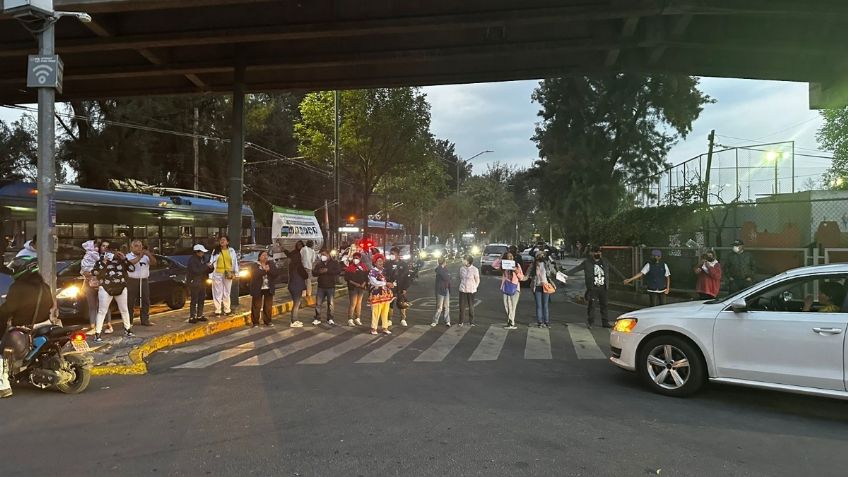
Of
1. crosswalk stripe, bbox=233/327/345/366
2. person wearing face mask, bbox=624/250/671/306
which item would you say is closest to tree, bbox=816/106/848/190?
person wearing face mask, bbox=624/250/671/306

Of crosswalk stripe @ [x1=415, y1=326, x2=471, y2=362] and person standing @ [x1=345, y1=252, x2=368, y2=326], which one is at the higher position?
person standing @ [x1=345, y1=252, x2=368, y2=326]

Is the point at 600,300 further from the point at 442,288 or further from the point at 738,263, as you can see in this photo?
the point at 738,263

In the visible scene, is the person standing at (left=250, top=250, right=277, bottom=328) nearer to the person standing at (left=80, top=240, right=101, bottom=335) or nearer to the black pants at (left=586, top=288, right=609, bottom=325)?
the person standing at (left=80, top=240, right=101, bottom=335)

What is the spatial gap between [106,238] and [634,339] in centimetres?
1490

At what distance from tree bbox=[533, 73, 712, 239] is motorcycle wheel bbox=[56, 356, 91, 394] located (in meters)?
26.9

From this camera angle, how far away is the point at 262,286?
39.4ft

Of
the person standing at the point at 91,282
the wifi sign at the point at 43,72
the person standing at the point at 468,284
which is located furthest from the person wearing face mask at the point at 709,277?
the wifi sign at the point at 43,72

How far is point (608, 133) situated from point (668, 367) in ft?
89.4

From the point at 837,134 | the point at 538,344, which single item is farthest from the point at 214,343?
the point at 837,134

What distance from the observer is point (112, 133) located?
30.2 metres

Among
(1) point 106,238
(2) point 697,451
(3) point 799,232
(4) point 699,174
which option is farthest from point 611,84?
(2) point 697,451

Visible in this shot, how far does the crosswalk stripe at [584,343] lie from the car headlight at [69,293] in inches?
367

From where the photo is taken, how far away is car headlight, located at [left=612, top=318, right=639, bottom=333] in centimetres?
681

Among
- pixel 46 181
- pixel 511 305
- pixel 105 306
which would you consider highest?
pixel 46 181
